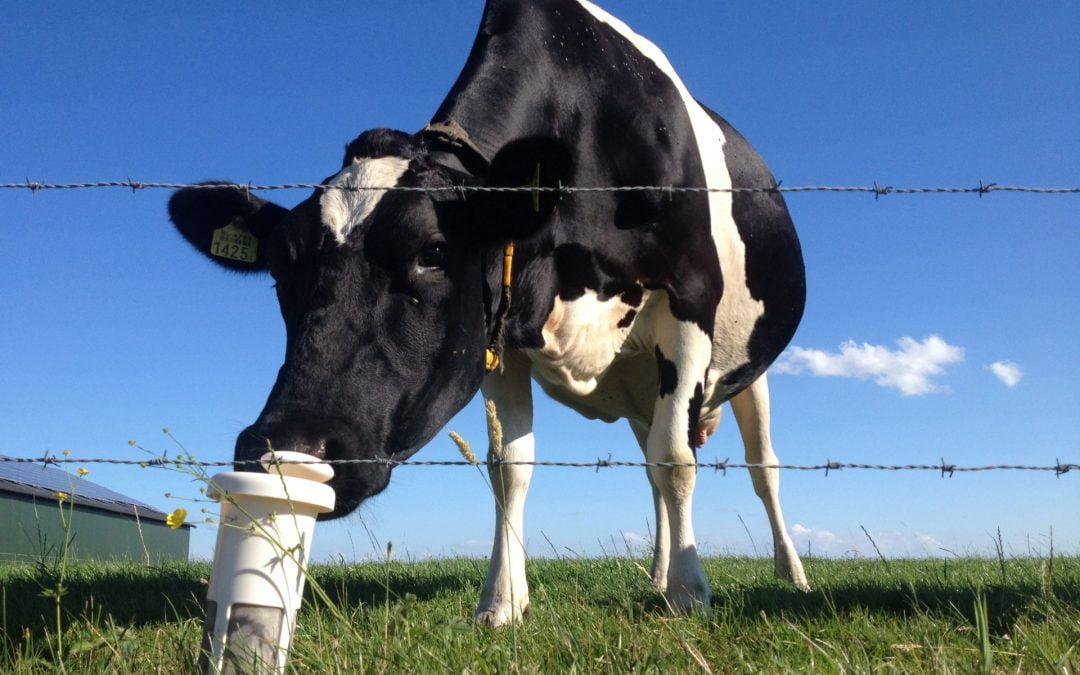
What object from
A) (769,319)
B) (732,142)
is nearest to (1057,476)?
(769,319)

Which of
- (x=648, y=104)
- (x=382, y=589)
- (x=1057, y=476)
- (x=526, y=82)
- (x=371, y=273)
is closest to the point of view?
(x=1057, y=476)

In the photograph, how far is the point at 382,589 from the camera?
16.6 ft

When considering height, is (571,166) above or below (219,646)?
above

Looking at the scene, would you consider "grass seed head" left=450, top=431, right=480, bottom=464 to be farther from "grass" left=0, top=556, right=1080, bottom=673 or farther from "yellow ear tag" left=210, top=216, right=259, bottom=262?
"yellow ear tag" left=210, top=216, right=259, bottom=262

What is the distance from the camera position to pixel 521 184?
3.68 metres

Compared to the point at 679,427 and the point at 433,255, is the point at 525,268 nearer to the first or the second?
the point at 433,255

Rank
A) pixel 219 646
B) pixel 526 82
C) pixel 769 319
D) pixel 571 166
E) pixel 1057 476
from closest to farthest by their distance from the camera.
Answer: pixel 219 646, pixel 1057 476, pixel 571 166, pixel 526 82, pixel 769 319

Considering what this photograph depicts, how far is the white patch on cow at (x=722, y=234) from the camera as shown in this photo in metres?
4.96

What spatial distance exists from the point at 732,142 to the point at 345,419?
A: 11.7 feet

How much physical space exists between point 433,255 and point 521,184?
1.52 ft

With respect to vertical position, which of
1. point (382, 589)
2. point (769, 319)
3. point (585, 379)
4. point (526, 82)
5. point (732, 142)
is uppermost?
point (732, 142)

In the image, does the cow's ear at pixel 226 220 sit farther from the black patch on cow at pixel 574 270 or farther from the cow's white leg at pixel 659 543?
the cow's white leg at pixel 659 543

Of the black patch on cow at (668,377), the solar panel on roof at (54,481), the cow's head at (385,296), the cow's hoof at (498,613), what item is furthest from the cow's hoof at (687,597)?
the solar panel on roof at (54,481)

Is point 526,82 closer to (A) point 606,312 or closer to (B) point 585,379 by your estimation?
(A) point 606,312
